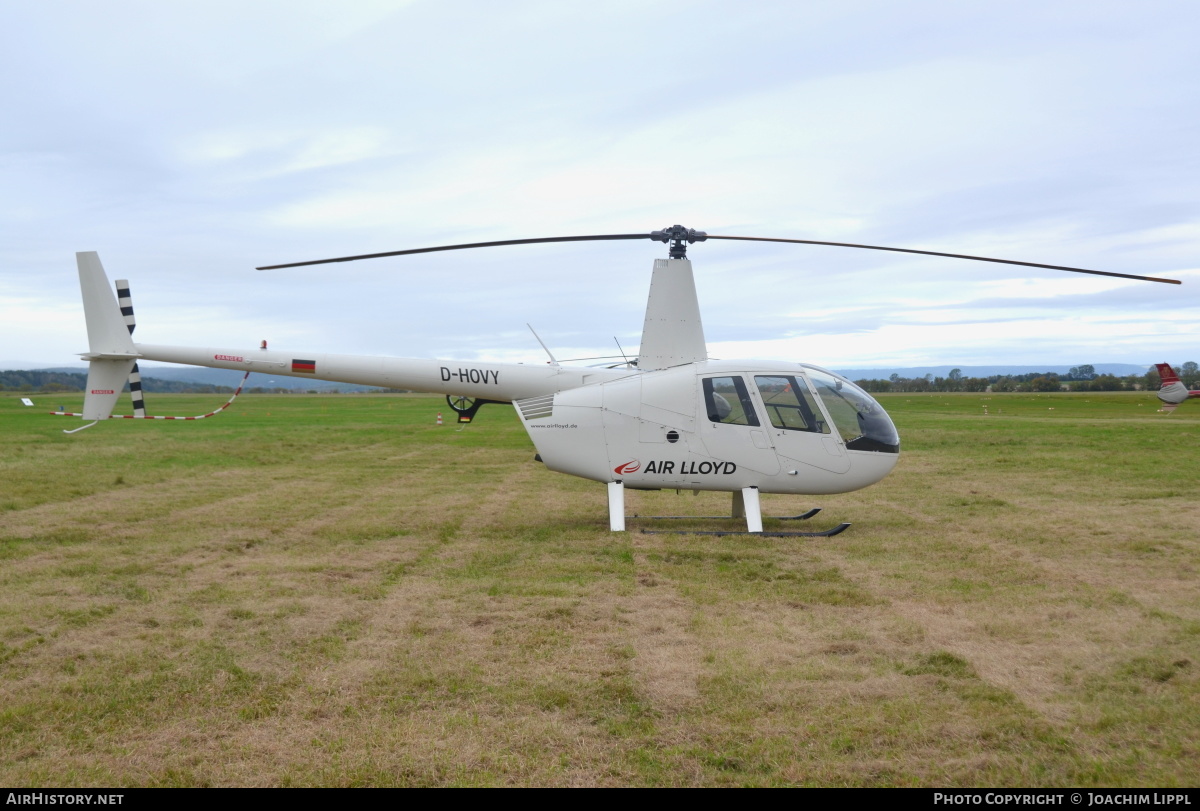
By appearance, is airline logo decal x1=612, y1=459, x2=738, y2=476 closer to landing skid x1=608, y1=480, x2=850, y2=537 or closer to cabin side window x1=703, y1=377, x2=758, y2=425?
landing skid x1=608, y1=480, x2=850, y2=537

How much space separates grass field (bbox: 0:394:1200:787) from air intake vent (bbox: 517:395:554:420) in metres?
1.49

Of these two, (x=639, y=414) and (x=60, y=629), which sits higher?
(x=639, y=414)

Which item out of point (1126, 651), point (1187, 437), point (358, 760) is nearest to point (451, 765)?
point (358, 760)

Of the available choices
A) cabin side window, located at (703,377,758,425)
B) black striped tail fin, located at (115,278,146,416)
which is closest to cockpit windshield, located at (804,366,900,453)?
cabin side window, located at (703,377,758,425)

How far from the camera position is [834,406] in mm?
10375

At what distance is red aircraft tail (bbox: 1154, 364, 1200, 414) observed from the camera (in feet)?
151

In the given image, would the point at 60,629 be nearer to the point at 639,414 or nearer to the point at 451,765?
the point at 451,765

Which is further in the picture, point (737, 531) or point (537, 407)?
point (537, 407)

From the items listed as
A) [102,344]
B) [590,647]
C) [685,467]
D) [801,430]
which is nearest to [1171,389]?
[801,430]

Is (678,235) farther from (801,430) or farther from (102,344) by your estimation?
(102,344)

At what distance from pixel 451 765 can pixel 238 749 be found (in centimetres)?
109

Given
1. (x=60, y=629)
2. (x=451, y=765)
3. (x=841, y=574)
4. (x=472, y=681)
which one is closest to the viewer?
(x=451, y=765)

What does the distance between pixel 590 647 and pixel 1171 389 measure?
51991 mm

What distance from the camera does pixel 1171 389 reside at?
46.6m
